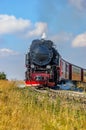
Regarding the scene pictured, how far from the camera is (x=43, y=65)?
31984 millimetres

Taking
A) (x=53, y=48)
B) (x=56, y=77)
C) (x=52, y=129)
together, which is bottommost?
(x=52, y=129)

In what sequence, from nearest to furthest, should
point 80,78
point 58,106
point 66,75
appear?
point 58,106 < point 66,75 < point 80,78

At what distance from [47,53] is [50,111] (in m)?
20.4

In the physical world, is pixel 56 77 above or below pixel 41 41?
below

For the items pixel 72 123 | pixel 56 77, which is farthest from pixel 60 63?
pixel 72 123

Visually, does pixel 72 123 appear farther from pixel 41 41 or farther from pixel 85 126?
pixel 41 41

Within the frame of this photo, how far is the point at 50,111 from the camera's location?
11.4 m

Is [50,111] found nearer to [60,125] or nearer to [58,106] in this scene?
[58,106]

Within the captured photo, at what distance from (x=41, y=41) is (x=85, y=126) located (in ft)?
76.6

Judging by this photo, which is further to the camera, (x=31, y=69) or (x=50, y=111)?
(x=31, y=69)

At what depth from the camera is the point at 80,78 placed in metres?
43.2

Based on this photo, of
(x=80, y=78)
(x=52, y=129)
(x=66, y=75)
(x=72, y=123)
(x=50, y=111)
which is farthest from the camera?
(x=80, y=78)

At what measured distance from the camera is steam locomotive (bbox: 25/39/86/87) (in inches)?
1223

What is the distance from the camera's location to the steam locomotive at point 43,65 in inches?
1223
